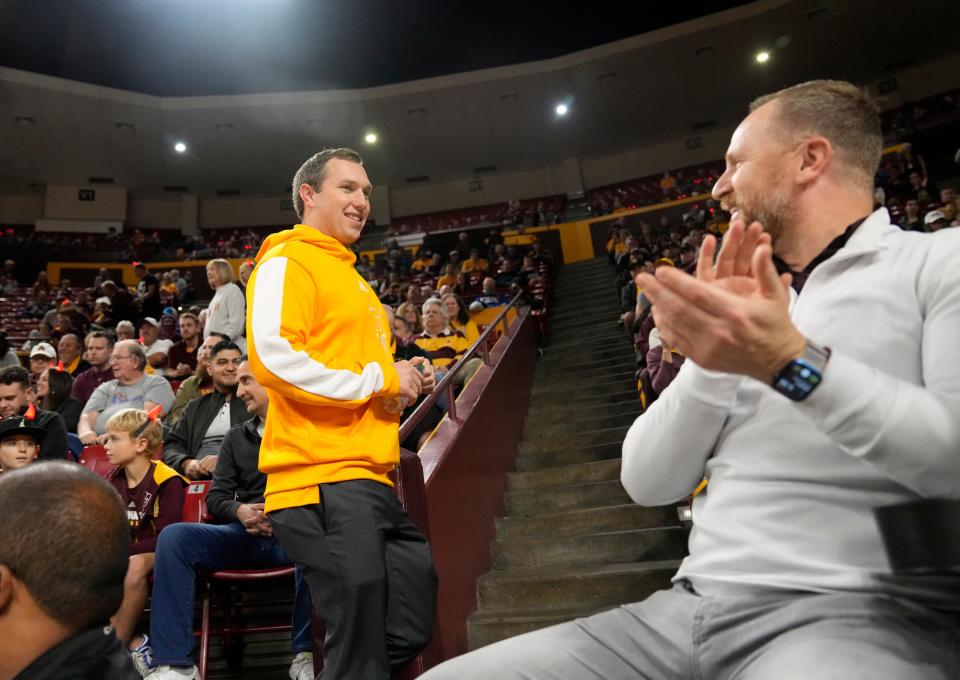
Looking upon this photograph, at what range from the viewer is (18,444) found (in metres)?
3.31

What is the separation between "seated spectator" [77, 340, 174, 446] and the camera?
452 centimetres

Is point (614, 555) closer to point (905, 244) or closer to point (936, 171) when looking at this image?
point (905, 244)

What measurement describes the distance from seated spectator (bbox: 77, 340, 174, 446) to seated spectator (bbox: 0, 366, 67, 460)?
550 mm

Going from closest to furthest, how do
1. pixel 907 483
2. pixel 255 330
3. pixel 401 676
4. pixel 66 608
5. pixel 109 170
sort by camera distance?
pixel 907 483 → pixel 66 608 → pixel 255 330 → pixel 401 676 → pixel 109 170

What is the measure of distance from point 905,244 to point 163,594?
2474mm

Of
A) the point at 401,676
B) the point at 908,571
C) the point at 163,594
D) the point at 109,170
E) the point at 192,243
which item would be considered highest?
the point at 109,170

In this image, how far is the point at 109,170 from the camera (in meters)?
18.3

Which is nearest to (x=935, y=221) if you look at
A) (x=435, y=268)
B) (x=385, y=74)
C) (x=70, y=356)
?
(x=435, y=268)

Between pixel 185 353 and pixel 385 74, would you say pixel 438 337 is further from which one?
pixel 385 74

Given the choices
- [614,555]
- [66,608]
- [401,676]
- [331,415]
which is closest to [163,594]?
[401,676]

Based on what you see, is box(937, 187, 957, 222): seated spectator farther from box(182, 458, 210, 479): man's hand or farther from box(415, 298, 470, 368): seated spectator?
box(182, 458, 210, 479): man's hand

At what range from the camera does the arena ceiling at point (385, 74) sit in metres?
14.7

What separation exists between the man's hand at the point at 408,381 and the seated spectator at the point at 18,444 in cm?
246

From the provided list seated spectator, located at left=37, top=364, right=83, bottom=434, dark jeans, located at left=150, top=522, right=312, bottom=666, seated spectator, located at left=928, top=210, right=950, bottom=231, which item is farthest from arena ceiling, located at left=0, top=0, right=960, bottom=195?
dark jeans, located at left=150, top=522, right=312, bottom=666
